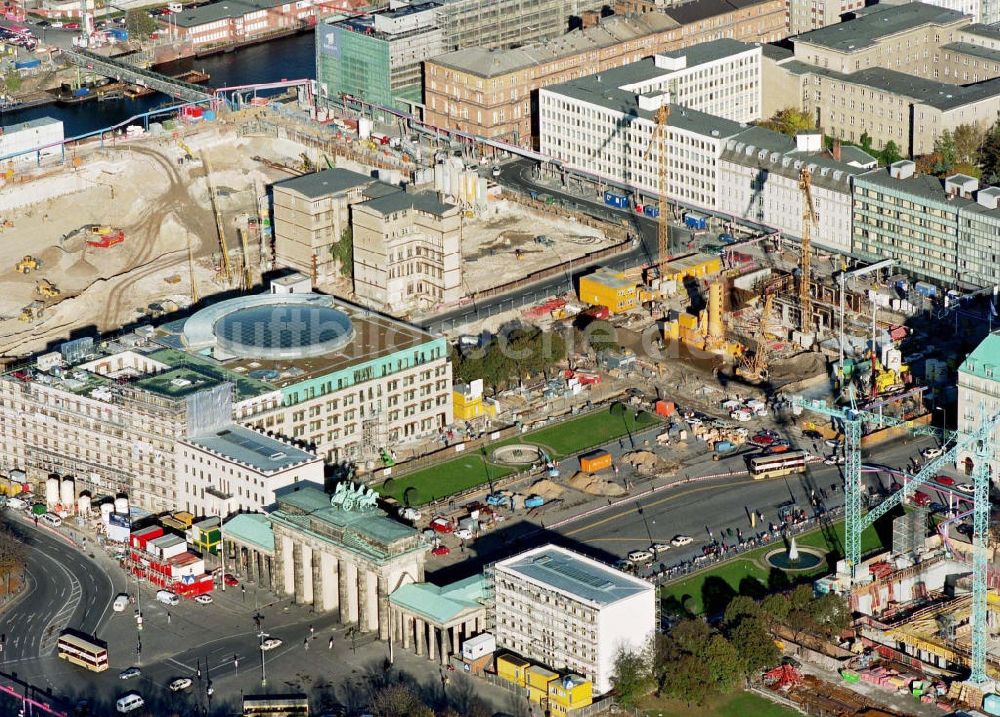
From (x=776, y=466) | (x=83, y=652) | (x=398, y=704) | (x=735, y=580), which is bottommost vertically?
(x=735, y=580)

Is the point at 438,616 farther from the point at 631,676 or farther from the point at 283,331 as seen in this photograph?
the point at 283,331

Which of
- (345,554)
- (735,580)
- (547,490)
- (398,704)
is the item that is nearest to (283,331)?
(547,490)

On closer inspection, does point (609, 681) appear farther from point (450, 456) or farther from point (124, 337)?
point (124, 337)

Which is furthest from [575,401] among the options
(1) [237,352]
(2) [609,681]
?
(2) [609,681]

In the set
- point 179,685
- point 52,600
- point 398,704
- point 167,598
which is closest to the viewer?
point 398,704

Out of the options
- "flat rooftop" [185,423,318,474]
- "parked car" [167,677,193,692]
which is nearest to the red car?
"flat rooftop" [185,423,318,474]

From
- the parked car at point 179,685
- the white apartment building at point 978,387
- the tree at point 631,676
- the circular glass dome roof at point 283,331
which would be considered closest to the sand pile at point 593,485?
the circular glass dome roof at point 283,331

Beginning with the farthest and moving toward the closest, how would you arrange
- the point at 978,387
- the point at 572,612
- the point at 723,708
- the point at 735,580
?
the point at 978,387, the point at 735,580, the point at 572,612, the point at 723,708
